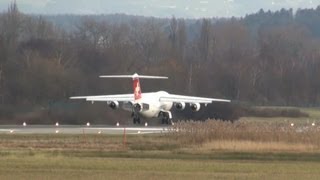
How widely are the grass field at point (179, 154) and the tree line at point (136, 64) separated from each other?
26799 mm

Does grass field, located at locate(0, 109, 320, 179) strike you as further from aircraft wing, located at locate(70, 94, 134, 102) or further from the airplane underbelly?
the airplane underbelly

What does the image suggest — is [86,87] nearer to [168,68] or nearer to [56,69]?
[56,69]

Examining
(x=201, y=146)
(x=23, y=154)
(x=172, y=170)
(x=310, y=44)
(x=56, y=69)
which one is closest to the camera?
(x=172, y=170)

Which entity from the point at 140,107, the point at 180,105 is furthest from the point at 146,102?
the point at 180,105

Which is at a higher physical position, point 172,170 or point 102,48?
point 102,48

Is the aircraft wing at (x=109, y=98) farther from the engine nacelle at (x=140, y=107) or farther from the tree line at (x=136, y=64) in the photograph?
the engine nacelle at (x=140, y=107)

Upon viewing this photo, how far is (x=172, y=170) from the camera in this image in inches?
1005

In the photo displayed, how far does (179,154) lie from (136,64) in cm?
7592

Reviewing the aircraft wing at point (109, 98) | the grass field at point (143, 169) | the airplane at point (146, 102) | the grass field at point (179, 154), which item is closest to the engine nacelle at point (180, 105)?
the airplane at point (146, 102)

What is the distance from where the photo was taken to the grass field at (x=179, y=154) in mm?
24188

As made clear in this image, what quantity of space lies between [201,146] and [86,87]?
4528cm

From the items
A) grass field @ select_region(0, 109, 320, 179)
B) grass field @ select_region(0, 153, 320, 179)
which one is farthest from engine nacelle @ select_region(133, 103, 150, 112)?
grass field @ select_region(0, 153, 320, 179)

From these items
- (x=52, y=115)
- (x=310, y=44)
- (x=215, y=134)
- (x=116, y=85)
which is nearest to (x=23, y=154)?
(x=215, y=134)

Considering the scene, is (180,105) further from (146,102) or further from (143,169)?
(143,169)
